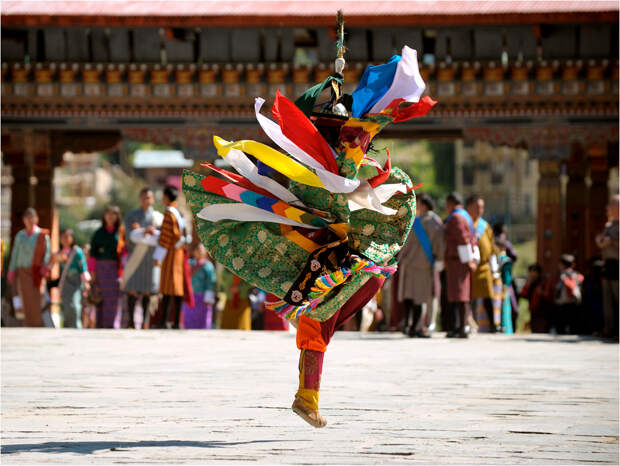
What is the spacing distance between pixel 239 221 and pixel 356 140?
75 cm

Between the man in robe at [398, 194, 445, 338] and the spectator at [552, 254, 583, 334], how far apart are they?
224cm

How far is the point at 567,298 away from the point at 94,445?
32.2 ft

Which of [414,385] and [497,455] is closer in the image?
[497,455]

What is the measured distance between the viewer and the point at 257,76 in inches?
744

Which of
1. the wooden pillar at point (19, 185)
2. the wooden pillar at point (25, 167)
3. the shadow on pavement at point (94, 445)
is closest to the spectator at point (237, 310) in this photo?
the wooden pillar at point (25, 167)

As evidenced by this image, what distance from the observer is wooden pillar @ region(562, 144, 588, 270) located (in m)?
18.6

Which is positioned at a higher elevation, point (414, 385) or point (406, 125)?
point (406, 125)

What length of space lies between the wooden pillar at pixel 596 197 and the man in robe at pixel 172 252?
752 cm

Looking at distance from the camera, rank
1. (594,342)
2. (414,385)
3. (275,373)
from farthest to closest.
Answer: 1. (594,342)
2. (275,373)
3. (414,385)

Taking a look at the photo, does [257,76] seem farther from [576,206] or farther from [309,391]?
[309,391]

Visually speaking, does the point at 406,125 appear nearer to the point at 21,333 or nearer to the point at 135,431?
the point at 21,333

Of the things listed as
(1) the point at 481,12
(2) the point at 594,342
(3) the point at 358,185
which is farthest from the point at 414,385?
(1) the point at 481,12

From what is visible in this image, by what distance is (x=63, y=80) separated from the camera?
62.5ft

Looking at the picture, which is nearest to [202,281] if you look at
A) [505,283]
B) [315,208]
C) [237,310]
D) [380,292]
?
[237,310]
